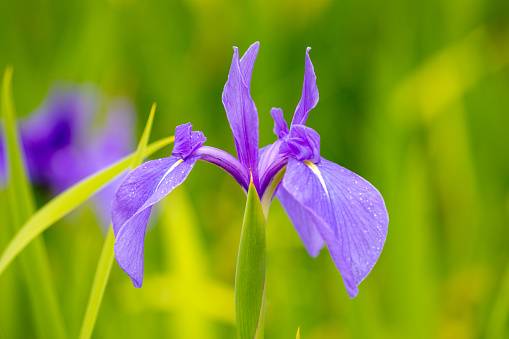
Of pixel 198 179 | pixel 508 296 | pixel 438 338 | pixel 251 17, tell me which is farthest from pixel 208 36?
pixel 508 296

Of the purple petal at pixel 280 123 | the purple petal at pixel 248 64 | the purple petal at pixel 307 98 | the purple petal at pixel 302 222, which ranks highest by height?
the purple petal at pixel 248 64

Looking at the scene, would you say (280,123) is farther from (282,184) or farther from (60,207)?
(60,207)

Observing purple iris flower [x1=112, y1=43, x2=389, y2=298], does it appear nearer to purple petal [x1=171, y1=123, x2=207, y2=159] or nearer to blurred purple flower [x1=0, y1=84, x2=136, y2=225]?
purple petal [x1=171, y1=123, x2=207, y2=159]

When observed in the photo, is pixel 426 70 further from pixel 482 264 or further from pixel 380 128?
pixel 482 264

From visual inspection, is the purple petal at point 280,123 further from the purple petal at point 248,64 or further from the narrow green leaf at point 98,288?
the narrow green leaf at point 98,288

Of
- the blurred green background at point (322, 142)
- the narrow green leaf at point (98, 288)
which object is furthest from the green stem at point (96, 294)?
the blurred green background at point (322, 142)

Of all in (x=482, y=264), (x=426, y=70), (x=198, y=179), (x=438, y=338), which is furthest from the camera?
(x=426, y=70)
